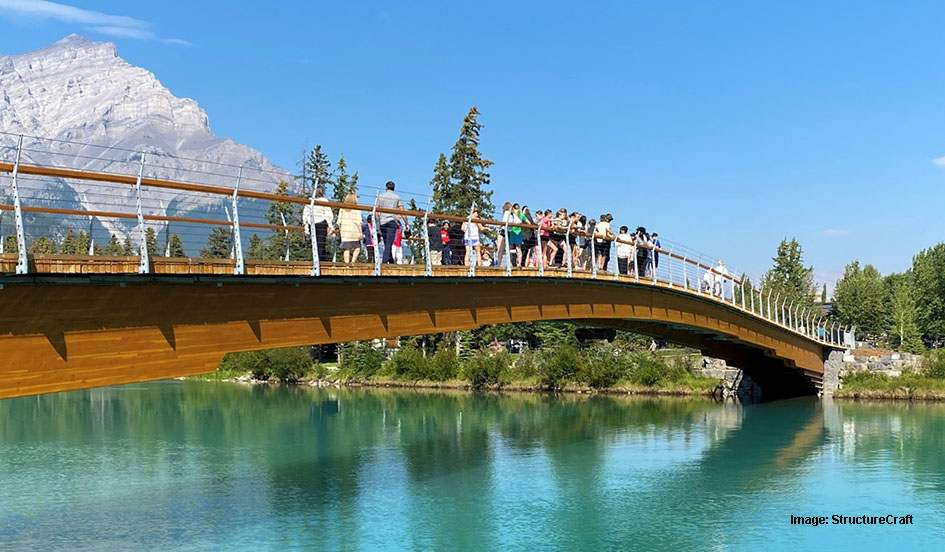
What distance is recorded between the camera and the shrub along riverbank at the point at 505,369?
58.6m

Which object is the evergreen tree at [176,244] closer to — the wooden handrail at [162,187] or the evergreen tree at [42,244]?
the wooden handrail at [162,187]

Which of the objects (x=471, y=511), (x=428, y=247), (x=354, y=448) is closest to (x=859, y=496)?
(x=471, y=511)

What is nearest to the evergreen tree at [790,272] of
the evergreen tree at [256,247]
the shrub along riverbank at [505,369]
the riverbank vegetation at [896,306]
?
the riverbank vegetation at [896,306]

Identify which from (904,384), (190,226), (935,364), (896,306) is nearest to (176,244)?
(190,226)

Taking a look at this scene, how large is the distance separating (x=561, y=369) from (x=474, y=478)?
33657mm

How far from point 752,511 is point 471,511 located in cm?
723

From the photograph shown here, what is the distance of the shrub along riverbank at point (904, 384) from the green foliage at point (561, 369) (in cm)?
1624

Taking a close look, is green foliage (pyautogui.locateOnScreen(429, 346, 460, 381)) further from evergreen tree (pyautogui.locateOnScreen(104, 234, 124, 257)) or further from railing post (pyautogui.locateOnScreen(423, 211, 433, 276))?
railing post (pyautogui.locateOnScreen(423, 211, 433, 276))

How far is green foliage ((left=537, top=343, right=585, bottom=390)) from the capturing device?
60.5m

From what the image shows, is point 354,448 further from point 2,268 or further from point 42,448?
point 2,268

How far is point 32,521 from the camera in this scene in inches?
816

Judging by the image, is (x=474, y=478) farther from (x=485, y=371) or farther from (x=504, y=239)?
(x=485, y=371)

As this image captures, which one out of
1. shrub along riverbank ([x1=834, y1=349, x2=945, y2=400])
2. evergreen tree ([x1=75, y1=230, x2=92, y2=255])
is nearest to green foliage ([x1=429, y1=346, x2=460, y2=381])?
shrub along riverbank ([x1=834, y1=349, x2=945, y2=400])

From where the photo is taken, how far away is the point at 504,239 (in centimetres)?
2827
